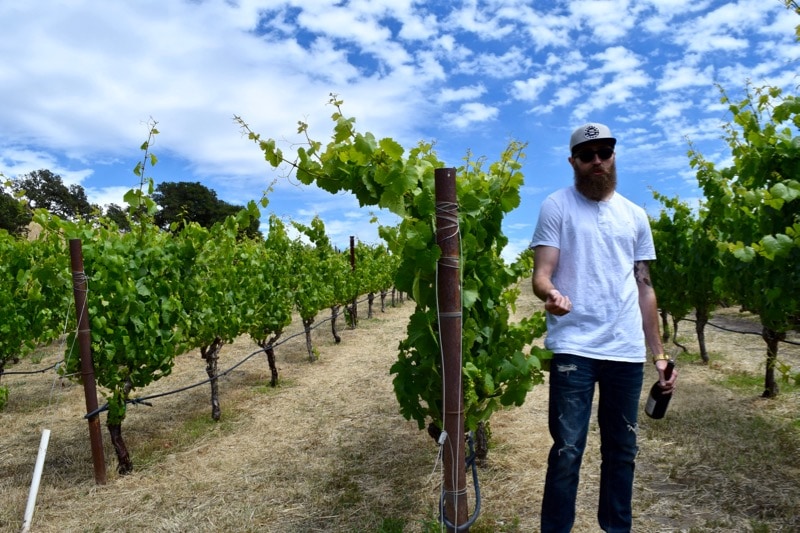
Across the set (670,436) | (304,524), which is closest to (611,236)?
(304,524)

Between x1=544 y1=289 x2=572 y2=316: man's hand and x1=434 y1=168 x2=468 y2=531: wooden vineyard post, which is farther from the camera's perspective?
x1=434 y1=168 x2=468 y2=531: wooden vineyard post

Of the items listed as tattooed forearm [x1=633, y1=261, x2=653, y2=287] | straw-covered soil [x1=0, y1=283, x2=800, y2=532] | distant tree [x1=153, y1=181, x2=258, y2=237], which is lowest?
straw-covered soil [x1=0, y1=283, x2=800, y2=532]

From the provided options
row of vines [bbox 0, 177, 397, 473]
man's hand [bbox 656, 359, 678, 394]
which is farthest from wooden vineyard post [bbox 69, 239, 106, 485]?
man's hand [bbox 656, 359, 678, 394]

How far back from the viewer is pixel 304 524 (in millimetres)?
3512

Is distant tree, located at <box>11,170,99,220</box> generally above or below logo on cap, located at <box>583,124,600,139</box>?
above

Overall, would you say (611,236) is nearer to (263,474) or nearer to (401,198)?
(401,198)

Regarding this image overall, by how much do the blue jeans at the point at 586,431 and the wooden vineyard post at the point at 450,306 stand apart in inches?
16.8

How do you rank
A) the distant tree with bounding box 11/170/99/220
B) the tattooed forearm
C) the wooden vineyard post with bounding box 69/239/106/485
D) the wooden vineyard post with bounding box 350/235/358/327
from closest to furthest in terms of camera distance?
the tattooed forearm, the wooden vineyard post with bounding box 69/239/106/485, the wooden vineyard post with bounding box 350/235/358/327, the distant tree with bounding box 11/170/99/220

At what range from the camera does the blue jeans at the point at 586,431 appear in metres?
2.35

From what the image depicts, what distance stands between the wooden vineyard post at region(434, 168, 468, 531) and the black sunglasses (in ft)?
1.99

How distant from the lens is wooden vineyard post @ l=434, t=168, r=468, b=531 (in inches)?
95.3

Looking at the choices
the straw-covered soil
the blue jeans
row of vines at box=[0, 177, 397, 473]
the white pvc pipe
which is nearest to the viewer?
the blue jeans

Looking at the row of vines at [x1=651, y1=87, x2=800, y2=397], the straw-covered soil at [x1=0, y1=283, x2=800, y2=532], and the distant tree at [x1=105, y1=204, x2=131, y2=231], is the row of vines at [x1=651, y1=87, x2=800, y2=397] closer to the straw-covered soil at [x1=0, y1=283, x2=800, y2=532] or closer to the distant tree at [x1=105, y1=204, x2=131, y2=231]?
the straw-covered soil at [x1=0, y1=283, x2=800, y2=532]

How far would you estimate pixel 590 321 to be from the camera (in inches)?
93.4
